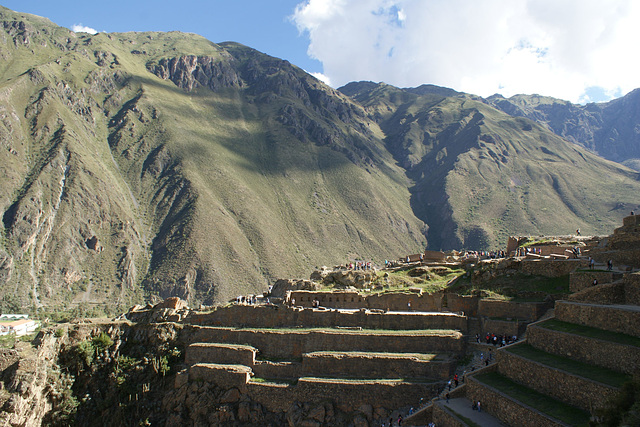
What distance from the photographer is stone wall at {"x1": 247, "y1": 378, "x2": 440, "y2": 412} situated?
26906mm

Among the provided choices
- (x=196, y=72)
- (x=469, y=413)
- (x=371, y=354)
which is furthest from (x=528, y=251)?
(x=196, y=72)

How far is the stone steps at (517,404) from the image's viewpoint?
59.4 feet

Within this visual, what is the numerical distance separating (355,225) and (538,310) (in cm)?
10433

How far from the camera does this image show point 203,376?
107 feet

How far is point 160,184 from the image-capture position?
4906 inches

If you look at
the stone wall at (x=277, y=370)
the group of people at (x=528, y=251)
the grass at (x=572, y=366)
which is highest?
the group of people at (x=528, y=251)

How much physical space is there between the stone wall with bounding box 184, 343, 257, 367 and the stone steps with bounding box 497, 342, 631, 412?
15818 millimetres

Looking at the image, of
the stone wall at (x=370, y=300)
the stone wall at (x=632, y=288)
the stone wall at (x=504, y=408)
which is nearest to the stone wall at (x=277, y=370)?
the stone wall at (x=370, y=300)

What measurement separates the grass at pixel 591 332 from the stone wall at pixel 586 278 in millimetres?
3399

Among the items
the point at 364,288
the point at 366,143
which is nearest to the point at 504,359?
the point at 364,288

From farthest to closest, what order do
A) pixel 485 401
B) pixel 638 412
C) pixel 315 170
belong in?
pixel 315 170 → pixel 485 401 → pixel 638 412

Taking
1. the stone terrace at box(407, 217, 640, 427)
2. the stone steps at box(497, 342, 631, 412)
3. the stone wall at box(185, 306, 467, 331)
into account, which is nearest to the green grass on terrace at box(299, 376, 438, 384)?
the stone terrace at box(407, 217, 640, 427)

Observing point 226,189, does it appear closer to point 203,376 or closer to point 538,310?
point 203,376

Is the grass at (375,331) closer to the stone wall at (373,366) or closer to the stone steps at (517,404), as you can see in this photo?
the stone wall at (373,366)
